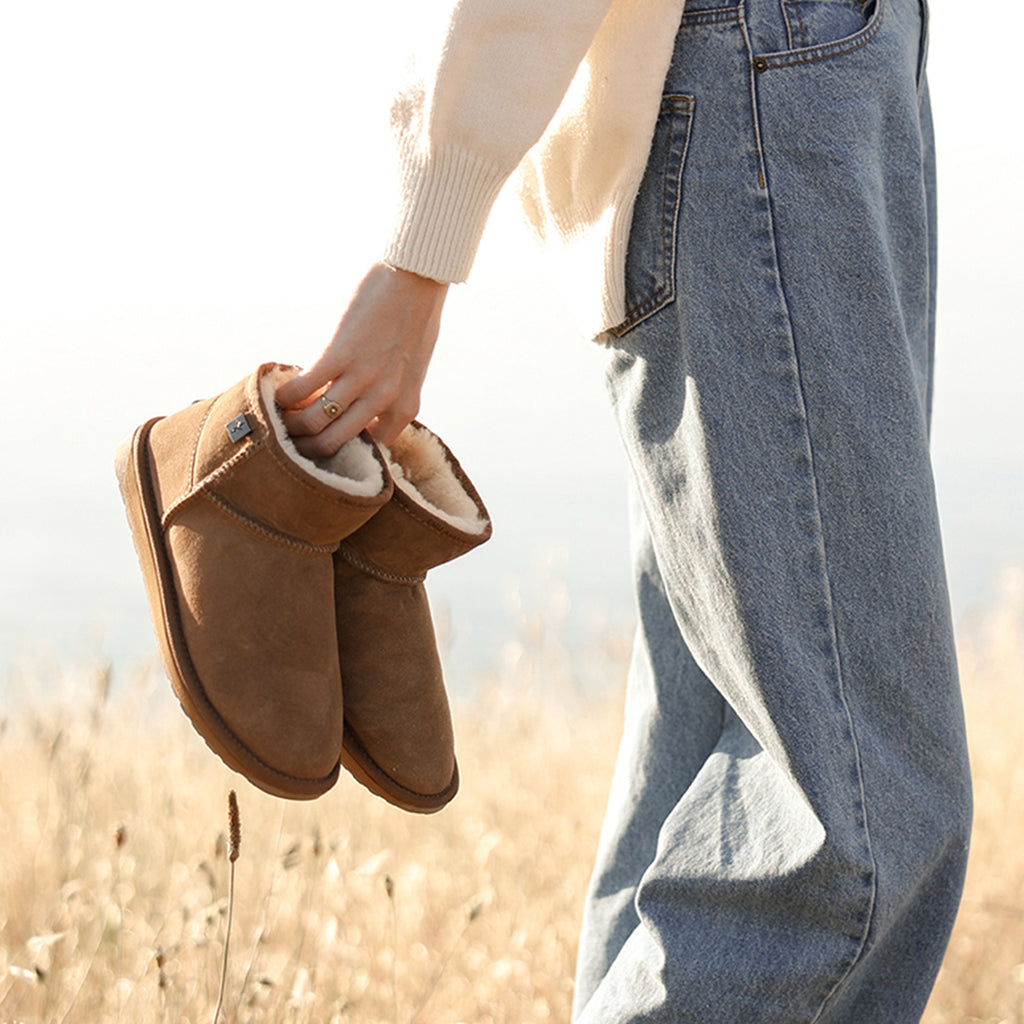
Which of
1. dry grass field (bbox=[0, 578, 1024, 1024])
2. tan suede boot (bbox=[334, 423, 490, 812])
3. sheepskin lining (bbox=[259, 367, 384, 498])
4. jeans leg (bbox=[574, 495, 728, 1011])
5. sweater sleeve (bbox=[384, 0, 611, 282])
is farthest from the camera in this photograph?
dry grass field (bbox=[0, 578, 1024, 1024])

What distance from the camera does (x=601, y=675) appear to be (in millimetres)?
3625

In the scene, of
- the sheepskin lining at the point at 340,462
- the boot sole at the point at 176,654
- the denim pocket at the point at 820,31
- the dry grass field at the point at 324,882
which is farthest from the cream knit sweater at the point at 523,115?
the dry grass field at the point at 324,882

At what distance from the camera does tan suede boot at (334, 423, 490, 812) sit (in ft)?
4.00

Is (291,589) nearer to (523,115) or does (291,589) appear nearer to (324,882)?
(523,115)

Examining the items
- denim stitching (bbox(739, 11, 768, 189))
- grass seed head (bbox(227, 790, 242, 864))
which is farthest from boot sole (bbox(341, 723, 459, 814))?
denim stitching (bbox(739, 11, 768, 189))

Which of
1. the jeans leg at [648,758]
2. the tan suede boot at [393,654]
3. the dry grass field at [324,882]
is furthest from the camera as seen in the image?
the dry grass field at [324,882]

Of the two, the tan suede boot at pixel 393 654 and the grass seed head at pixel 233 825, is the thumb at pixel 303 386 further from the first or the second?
the grass seed head at pixel 233 825

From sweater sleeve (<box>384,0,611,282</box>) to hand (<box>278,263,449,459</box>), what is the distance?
33 mm

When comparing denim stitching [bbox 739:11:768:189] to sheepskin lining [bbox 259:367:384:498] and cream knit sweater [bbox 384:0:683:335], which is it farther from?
sheepskin lining [bbox 259:367:384:498]

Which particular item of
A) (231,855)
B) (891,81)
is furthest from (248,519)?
(891,81)

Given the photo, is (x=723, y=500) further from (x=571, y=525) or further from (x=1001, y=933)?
(x=571, y=525)

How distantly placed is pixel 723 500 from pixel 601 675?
265 cm

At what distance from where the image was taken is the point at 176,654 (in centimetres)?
112

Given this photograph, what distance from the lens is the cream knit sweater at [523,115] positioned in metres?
1.00
